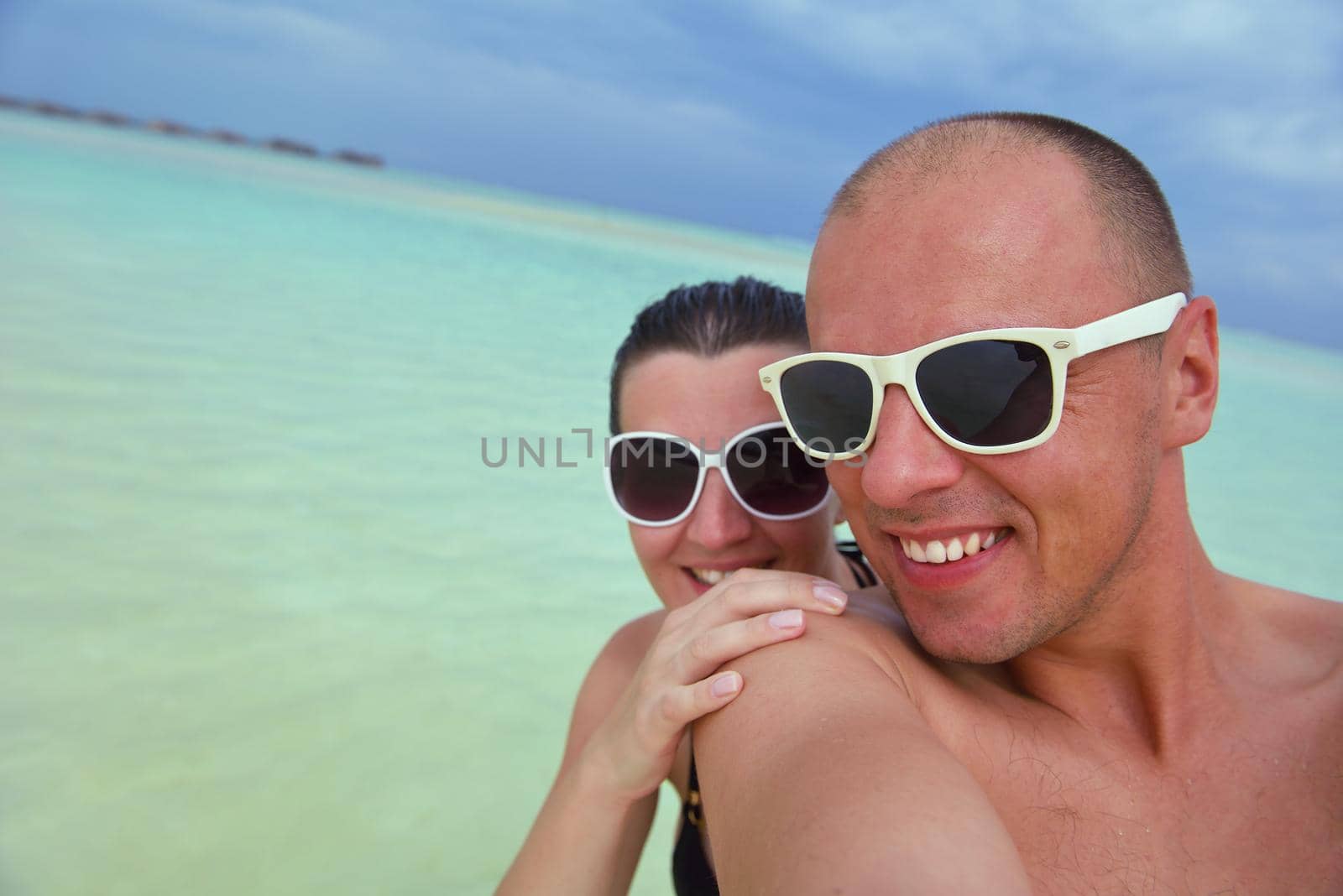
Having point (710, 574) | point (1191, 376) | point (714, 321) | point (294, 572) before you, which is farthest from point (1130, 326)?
point (294, 572)

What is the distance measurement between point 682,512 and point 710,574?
20 cm

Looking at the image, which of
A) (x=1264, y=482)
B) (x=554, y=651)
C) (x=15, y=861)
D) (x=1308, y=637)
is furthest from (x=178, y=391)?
(x=1264, y=482)

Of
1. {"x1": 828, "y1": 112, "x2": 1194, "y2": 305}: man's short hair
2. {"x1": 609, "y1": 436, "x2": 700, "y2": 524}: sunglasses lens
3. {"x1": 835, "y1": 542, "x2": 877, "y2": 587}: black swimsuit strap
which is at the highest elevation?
{"x1": 828, "y1": 112, "x2": 1194, "y2": 305}: man's short hair

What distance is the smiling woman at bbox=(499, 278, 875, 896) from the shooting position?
1.90 metres

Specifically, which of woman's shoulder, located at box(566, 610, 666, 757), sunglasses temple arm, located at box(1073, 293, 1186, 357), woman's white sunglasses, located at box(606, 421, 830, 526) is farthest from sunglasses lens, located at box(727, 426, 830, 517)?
sunglasses temple arm, located at box(1073, 293, 1186, 357)

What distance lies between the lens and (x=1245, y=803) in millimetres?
1655

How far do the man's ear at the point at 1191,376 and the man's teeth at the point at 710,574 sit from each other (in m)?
1.12

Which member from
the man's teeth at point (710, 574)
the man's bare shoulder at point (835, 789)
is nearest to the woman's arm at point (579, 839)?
the man's bare shoulder at point (835, 789)

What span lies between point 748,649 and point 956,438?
524 millimetres

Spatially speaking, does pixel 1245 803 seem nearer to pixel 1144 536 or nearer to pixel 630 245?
pixel 1144 536

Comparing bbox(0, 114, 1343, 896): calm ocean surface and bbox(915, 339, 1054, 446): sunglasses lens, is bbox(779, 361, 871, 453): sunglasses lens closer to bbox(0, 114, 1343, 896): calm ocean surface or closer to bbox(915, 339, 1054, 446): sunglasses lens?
bbox(915, 339, 1054, 446): sunglasses lens

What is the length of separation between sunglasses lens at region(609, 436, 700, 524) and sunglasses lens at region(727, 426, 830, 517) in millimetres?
120

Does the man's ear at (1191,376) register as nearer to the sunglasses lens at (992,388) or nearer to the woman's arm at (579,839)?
the sunglasses lens at (992,388)

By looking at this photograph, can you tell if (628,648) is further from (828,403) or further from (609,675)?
(828,403)
